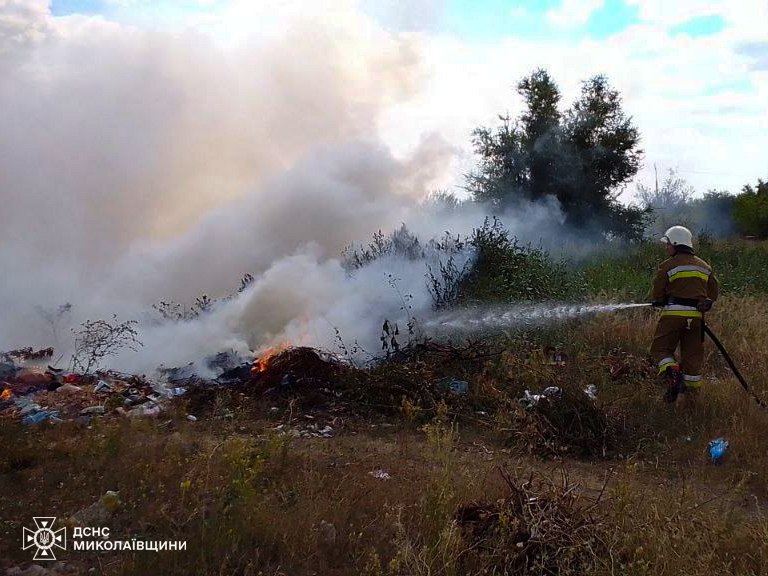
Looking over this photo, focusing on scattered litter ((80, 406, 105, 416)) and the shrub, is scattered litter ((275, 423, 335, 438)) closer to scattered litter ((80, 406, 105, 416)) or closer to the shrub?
scattered litter ((80, 406, 105, 416))

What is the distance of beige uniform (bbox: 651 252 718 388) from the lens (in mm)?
6449

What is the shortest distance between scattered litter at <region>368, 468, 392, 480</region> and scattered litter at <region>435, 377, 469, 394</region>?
215cm

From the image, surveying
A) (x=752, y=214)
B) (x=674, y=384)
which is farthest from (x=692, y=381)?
(x=752, y=214)

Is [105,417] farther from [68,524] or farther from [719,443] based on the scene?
[719,443]

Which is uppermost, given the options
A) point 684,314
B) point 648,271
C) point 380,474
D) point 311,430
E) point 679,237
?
point 679,237

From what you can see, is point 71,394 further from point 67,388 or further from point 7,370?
point 7,370

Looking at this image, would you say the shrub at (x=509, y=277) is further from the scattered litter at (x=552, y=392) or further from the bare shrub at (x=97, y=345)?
the bare shrub at (x=97, y=345)

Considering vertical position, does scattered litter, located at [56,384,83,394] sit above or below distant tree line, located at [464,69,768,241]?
below

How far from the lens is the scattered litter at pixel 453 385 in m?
6.75

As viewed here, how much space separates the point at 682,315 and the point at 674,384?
787 mm

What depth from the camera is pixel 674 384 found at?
6.36 metres

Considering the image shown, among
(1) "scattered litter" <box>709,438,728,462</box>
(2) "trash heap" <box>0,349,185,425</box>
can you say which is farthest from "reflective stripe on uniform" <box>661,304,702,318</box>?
(2) "trash heap" <box>0,349,185,425</box>

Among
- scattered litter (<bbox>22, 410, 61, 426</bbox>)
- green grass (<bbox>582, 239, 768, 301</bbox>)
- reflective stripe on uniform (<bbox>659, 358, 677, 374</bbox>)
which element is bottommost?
scattered litter (<bbox>22, 410, 61, 426</bbox>)

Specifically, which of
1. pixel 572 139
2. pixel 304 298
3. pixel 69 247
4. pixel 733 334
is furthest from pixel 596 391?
pixel 572 139
